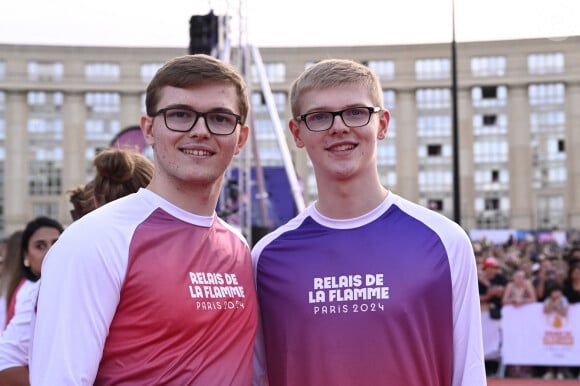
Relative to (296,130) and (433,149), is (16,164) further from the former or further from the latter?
(296,130)

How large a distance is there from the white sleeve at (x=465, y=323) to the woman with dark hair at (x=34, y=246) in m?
3.46

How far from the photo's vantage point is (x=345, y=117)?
127 inches

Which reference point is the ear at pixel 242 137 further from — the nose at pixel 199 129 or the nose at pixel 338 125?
the nose at pixel 338 125

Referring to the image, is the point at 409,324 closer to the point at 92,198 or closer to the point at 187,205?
the point at 187,205

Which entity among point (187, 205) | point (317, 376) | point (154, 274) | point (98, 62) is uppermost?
point (98, 62)

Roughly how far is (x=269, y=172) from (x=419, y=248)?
93.5ft

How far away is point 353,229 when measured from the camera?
10.7 feet

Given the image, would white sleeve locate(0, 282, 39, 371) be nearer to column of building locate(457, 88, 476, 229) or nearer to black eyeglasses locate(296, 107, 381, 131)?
black eyeglasses locate(296, 107, 381, 131)

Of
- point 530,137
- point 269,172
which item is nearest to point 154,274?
point 269,172

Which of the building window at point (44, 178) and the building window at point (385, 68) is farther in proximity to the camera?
the building window at point (385, 68)

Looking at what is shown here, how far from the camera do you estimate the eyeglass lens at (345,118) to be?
3.23 meters

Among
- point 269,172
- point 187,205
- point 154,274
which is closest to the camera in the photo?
point 154,274

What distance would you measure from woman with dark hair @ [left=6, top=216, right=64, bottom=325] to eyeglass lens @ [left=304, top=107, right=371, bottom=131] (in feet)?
10.1

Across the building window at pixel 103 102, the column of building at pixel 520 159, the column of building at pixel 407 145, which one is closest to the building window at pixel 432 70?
the column of building at pixel 407 145
